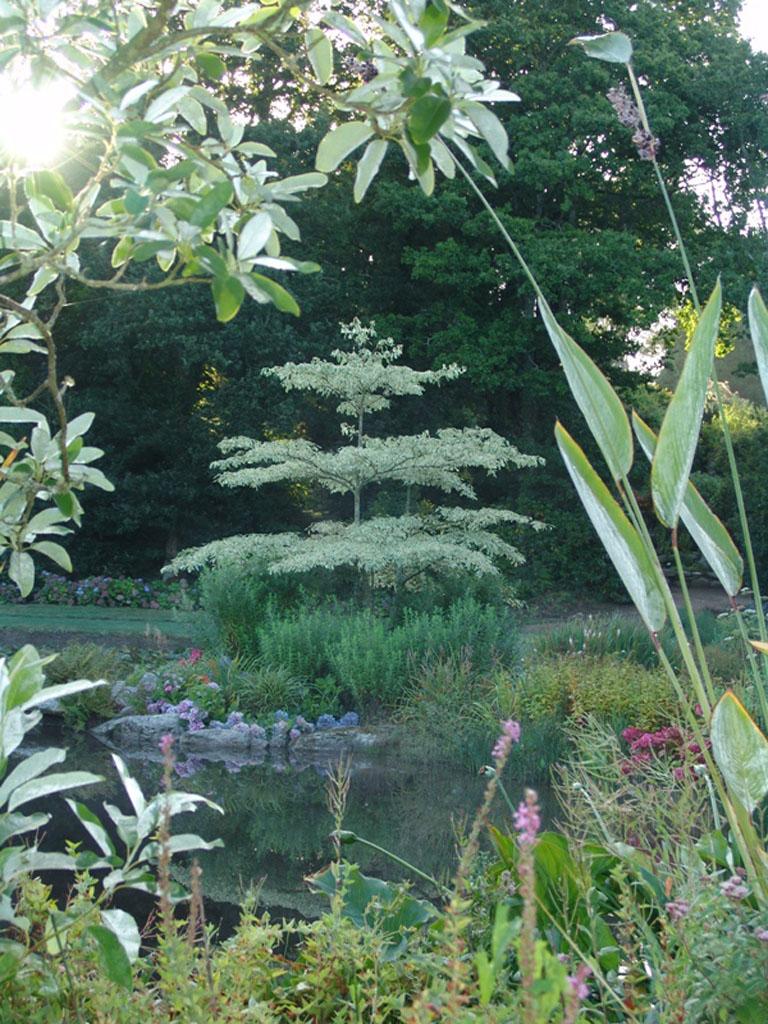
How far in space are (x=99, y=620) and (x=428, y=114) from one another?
38.9ft

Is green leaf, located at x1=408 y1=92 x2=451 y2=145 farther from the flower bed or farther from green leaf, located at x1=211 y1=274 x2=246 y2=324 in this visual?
the flower bed

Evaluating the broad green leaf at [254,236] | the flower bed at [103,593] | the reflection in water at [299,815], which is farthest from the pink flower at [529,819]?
the flower bed at [103,593]

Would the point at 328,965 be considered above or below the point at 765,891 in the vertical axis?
below

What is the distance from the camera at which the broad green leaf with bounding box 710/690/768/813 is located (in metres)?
1.63

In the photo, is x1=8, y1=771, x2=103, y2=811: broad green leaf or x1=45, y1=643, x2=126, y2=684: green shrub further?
x1=45, y1=643, x2=126, y2=684: green shrub

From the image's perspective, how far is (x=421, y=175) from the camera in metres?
1.50

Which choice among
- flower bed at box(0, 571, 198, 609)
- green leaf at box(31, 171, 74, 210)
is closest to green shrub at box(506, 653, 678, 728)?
green leaf at box(31, 171, 74, 210)

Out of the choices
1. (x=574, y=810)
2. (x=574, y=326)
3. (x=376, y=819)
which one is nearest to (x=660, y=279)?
(x=574, y=326)

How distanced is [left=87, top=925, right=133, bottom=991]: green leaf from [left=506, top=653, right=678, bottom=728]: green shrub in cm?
463

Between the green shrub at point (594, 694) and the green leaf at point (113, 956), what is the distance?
15.2ft

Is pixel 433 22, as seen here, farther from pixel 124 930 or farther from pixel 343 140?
pixel 124 930

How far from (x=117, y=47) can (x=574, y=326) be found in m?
14.6

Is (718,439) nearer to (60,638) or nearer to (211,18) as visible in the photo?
(60,638)

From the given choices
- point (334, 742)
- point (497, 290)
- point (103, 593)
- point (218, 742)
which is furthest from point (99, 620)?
point (497, 290)
